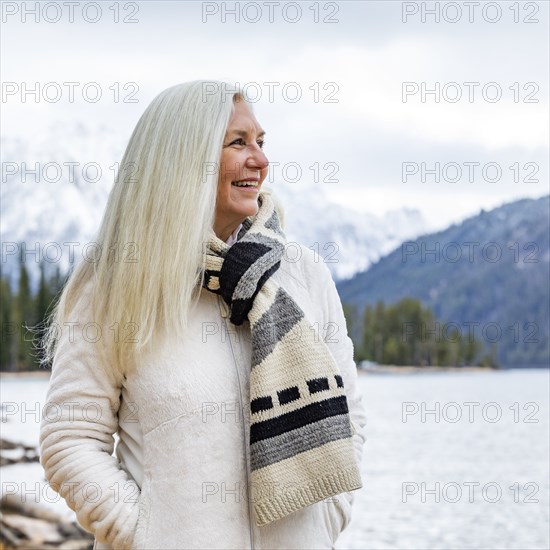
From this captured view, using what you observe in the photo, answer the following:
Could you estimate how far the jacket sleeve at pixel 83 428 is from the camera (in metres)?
2.04

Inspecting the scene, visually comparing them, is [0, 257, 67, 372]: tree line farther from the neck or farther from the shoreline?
the neck

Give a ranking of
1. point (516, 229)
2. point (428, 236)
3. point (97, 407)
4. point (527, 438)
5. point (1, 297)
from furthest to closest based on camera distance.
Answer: point (428, 236), point (516, 229), point (1, 297), point (527, 438), point (97, 407)

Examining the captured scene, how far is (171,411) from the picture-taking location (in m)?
2.03

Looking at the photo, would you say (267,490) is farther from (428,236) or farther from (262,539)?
(428,236)

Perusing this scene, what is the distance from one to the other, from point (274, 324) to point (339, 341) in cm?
22

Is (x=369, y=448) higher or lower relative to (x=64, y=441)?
lower

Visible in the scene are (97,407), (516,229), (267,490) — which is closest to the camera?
(267,490)

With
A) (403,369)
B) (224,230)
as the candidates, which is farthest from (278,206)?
(403,369)

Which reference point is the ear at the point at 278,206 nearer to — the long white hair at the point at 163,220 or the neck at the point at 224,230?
the neck at the point at 224,230

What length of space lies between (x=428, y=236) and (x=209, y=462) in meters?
161

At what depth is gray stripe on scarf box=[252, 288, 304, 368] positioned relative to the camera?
6.72 ft

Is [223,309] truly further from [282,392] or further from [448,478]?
[448,478]

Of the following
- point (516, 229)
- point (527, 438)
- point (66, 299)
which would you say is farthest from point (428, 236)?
point (66, 299)

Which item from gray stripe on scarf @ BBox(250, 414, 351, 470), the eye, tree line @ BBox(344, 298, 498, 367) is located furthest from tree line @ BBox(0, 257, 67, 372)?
gray stripe on scarf @ BBox(250, 414, 351, 470)
